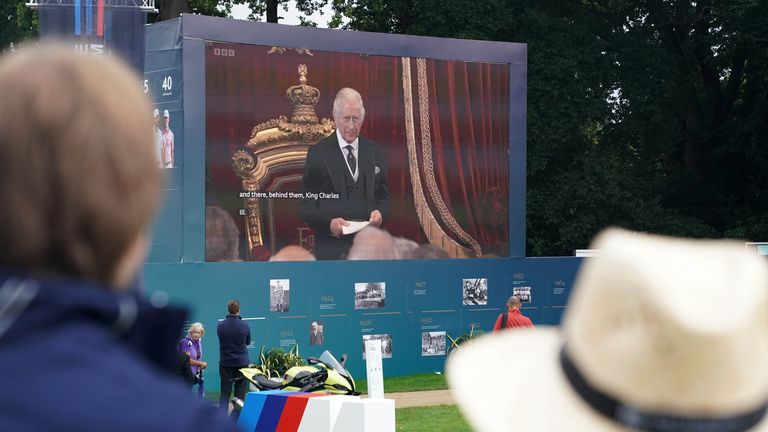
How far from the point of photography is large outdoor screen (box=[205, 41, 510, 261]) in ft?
71.1

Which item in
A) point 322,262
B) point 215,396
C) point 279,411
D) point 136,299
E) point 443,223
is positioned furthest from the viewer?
point 443,223

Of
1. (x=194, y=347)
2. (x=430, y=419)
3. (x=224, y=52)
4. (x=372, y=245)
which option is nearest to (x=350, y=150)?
(x=372, y=245)

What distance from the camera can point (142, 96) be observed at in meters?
1.37

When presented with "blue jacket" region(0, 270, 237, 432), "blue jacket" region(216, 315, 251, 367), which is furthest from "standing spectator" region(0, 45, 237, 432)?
"blue jacket" region(216, 315, 251, 367)

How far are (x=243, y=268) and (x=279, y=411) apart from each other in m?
9.88

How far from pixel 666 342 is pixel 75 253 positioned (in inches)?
39.7

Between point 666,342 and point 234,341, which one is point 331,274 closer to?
point 234,341

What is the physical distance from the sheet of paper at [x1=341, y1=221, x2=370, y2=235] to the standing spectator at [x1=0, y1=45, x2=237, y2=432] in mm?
21503

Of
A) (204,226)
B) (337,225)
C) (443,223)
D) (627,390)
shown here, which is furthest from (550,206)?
(627,390)

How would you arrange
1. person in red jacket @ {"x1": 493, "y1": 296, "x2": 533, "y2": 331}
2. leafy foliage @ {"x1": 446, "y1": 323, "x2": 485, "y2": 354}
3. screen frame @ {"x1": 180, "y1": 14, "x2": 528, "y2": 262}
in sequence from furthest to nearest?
leafy foliage @ {"x1": 446, "y1": 323, "x2": 485, "y2": 354}, screen frame @ {"x1": 180, "y1": 14, "x2": 528, "y2": 262}, person in red jacket @ {"x1": 493, "y1": 296, "x2": 533, "y2": 331}

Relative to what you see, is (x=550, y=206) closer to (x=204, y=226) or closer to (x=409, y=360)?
(x=409, y=360)

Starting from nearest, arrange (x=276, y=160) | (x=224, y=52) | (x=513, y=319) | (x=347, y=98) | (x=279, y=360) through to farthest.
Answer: (x=513, y=319) → (x=279, y=360) → (x=224, y=52) → (x=276, y=160) → (x=347, y=98)

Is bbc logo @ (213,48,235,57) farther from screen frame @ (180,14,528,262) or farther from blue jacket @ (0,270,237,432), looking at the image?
blue jacket @ (0,270,237,432)

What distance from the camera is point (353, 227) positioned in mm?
22984
